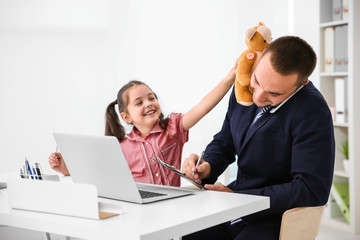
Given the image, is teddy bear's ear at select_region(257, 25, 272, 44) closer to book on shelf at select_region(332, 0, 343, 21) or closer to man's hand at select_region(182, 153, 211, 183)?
man's hand at select_region(182, 153, 211, 183)

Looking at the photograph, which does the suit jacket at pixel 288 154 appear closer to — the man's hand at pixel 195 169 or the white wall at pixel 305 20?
the man's hand at pixel 195 169

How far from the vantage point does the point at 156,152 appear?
2117mm

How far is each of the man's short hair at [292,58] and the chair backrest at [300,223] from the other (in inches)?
15.9

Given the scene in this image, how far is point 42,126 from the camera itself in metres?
3.67

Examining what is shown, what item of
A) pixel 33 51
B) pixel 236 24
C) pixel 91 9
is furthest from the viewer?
pixel 236 24

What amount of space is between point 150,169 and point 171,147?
0.13 m

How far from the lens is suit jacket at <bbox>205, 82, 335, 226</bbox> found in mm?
Answer: 1566

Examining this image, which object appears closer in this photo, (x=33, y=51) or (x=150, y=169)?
(x=150, y=169)

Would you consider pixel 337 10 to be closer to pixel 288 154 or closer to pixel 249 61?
pixel 249 61

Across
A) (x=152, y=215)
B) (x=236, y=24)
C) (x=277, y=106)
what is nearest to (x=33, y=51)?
(x=236, y=24)

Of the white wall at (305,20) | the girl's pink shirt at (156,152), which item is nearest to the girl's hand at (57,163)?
the girl's pink shirt at (156,152)

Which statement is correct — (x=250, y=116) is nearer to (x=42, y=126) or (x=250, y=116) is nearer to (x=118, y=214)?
(x=118, y=214)

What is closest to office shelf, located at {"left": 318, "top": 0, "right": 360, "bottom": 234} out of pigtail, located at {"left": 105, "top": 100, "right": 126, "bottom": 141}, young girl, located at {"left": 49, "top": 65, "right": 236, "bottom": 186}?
young girl, located at {"left": 49, "top": 65, "right": 236, "bottom": 186}

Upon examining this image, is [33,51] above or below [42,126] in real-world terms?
above
